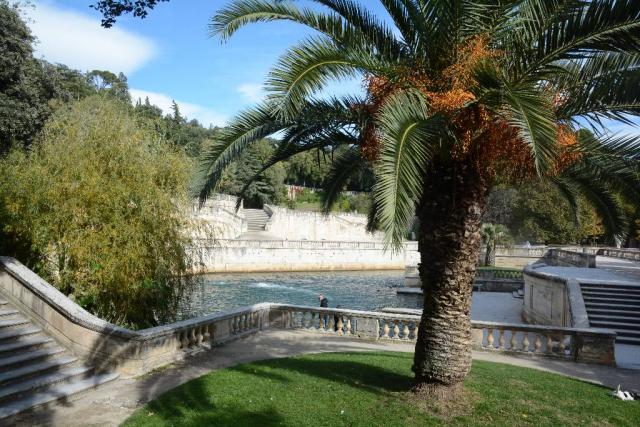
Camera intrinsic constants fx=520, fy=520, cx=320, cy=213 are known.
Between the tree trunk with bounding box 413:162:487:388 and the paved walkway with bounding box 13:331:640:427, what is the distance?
4012mm

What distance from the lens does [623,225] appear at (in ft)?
28.7

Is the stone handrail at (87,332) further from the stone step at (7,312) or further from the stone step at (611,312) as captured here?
the stone step at (611,312)

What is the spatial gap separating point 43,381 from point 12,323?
166cm

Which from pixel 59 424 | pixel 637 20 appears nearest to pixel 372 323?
pixel 59 424

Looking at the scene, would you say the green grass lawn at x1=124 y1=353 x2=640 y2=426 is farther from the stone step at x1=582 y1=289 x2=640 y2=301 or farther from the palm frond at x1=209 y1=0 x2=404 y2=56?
the stone step at x1=582 y1=289 x2=640 y2=301

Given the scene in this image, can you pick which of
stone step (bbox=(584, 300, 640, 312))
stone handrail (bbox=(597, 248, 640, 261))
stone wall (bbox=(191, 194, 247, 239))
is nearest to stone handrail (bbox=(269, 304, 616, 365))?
stone step (bbox=(584, 300, 640, 312))

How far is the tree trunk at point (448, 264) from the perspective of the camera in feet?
22.8

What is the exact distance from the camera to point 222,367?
9.23 metres

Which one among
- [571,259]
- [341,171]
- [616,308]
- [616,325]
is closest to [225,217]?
[571,259]

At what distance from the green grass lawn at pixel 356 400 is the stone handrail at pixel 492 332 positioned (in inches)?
92.4

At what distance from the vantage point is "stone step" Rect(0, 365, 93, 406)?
6.80 m

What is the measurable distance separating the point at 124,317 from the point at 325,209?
4.58 m

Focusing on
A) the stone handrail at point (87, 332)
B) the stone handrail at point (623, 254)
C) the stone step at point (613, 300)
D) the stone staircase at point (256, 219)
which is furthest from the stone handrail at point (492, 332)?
the stone staircase at point (256, 219)

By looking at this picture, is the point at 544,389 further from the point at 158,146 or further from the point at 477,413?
the point at 158,146
